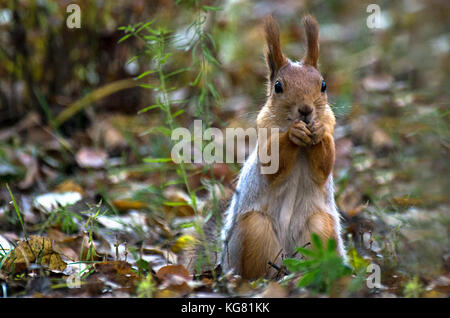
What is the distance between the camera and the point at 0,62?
497 centimetres

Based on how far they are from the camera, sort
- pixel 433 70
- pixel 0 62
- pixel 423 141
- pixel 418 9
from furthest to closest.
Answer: pixel 418 9, pixel 0 62, pixel 433 70, pixel 423 141

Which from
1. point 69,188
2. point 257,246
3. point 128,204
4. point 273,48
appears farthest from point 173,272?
point 69,188

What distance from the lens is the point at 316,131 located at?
8.65ft

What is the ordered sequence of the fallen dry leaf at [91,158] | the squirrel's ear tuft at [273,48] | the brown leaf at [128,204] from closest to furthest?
the squirrel's ear tuft at [273,48], the brown leaf at [128,204], the fallen dry leaf at [91,158]

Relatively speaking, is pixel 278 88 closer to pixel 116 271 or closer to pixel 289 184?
pixel 289 184

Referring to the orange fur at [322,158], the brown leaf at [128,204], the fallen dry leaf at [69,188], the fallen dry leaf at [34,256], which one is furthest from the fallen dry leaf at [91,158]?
the orange fur at [322,158]

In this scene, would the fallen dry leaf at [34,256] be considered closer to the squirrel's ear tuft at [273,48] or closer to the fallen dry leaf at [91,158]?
Answer: the squirrel's ear tuft at [273,48]

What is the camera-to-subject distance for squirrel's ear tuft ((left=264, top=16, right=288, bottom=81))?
9.19 feet

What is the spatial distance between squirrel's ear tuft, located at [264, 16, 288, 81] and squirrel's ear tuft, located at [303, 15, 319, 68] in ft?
0.37

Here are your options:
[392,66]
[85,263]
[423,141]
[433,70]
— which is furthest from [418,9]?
[85,263]

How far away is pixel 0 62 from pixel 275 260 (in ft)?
10.7

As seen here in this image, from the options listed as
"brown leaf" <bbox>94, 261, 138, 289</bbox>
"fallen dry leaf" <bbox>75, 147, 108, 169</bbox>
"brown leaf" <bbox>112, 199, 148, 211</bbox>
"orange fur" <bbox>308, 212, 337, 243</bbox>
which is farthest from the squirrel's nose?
"fallen dry leaf" <bbox>75, 147, 108, 169</bbox>

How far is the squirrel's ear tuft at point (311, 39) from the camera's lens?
2.82m

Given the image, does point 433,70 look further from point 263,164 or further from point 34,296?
point 34,296
